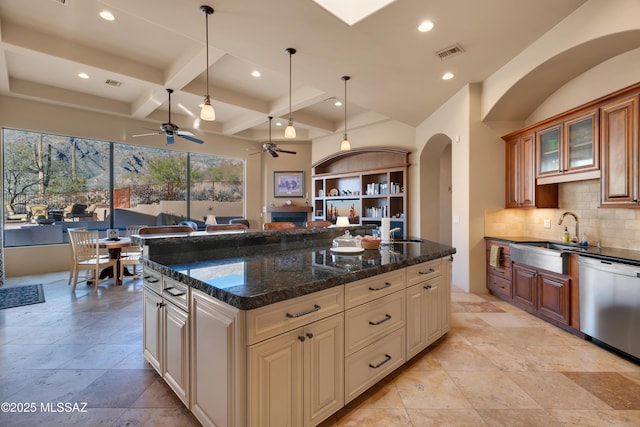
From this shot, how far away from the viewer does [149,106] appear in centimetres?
562

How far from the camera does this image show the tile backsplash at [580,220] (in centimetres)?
294

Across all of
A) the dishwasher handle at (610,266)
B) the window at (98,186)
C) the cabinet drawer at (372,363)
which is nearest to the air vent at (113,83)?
the window at (98,186)

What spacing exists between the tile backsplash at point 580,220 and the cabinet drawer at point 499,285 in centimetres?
65

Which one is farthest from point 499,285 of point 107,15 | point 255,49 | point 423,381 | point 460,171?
point 107,15

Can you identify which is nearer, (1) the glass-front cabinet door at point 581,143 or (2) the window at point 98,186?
(1) the glass-front cabinet door at point 581,143

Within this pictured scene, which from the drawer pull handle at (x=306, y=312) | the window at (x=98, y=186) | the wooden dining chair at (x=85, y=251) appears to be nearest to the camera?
the drawer pull handle at (x=306, y=312)

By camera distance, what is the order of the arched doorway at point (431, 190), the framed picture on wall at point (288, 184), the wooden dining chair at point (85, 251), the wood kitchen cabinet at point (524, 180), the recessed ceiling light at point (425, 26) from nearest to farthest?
the recessed ceiling light at point (425, 26), the wood kitchen cabinet at point (524, 180), the wooden dining chair at point (85, 251), the arched doorway at point (431, 190), the framed picture on wall at point (288, 184)

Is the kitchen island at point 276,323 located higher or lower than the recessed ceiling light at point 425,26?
lower

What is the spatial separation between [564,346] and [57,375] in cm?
429

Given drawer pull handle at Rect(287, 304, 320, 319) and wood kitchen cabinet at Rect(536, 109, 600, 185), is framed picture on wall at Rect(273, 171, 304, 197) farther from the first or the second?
drawer pull handle at Rect(287, 304, 320, 319)

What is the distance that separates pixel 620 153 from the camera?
2.67m

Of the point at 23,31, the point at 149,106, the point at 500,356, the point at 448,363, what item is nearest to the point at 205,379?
the point at 448,363

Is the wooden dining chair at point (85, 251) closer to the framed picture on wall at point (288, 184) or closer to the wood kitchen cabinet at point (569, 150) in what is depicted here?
the framed picture on wall at point (288, 184)

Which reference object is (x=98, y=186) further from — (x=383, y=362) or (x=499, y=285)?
(x=499, y=285)
